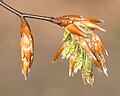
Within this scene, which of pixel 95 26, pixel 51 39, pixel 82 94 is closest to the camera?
pixel 95 26

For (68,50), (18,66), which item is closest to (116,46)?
(18,66)

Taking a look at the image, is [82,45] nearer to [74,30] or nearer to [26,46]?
[74,30]

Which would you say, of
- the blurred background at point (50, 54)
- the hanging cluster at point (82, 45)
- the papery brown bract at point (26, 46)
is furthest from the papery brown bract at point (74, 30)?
the blurred background at point (50, 54)

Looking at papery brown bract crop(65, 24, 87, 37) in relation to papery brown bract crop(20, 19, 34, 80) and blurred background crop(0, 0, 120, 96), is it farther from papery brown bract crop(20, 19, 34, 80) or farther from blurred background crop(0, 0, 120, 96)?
blurred background crop(0, 0, 120, 96)

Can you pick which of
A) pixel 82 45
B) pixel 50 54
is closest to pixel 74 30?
pixel 82 45

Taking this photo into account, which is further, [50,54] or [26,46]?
[50,54]

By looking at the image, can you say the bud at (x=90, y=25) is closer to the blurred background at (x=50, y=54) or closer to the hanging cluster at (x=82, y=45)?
the hanging cluster at (x=82, y=45)

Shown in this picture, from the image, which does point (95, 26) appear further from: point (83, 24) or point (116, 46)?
point (116, 46)
